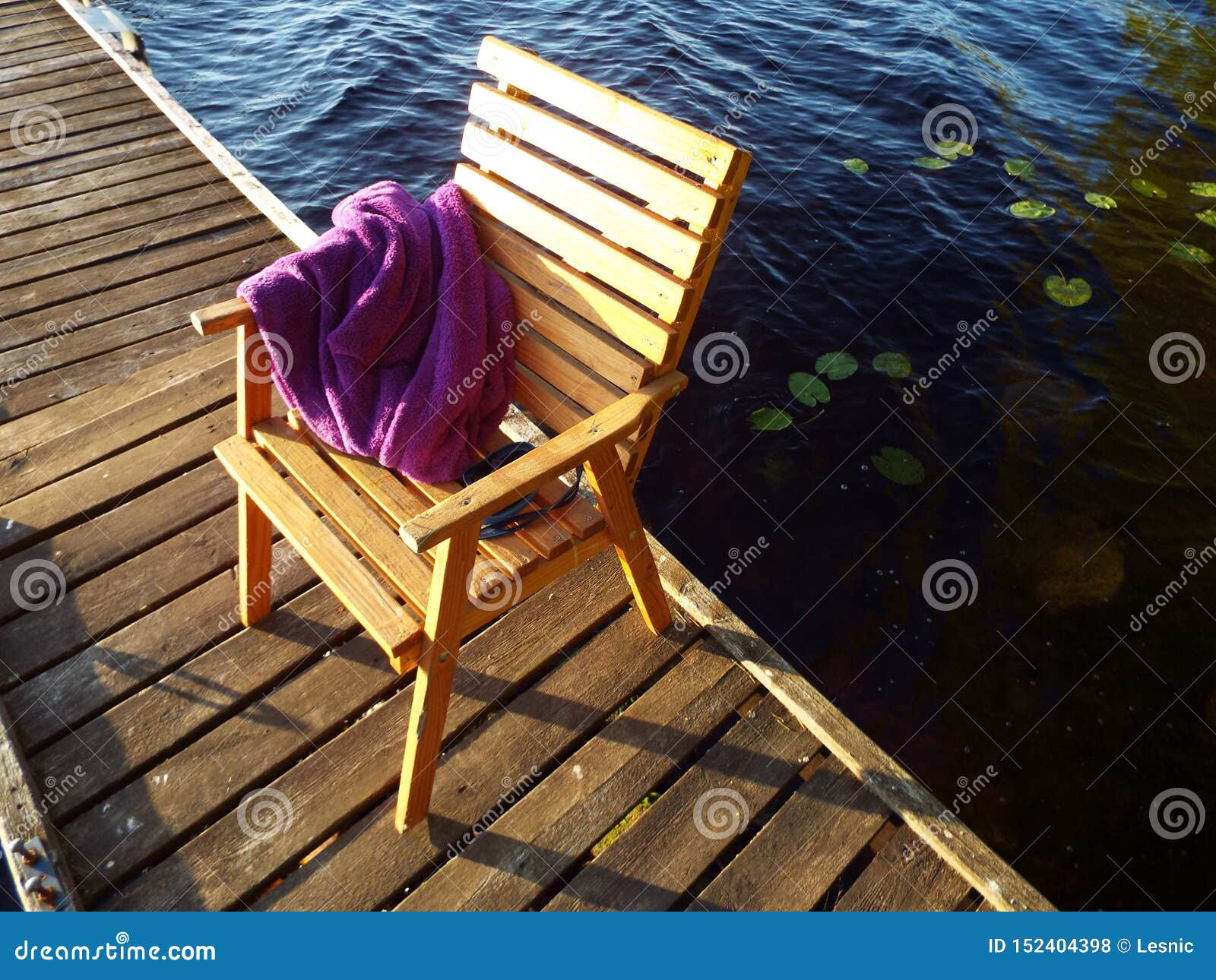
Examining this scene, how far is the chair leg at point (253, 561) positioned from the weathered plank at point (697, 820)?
1.09 m

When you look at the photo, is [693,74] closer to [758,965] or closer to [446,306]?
[446,306]

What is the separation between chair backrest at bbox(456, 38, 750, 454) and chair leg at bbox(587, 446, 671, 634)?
0.26 m

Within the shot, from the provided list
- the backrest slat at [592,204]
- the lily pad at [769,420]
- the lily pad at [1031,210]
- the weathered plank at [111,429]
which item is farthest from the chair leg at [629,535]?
the lily pad at [1031,210]

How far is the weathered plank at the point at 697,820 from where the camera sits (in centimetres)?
189

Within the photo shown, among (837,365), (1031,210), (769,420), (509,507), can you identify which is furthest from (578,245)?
(1031,210)

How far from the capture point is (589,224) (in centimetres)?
218

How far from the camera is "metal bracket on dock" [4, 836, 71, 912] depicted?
171 centimetres

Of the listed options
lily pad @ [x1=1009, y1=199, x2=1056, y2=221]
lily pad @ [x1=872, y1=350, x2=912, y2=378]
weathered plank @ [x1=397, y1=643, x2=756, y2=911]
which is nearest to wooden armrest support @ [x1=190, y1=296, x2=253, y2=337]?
weathered plank @ [x1=397, y1=643, x2=756, y2=911]

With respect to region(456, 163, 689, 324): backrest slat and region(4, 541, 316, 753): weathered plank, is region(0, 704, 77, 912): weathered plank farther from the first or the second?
region(456, 163, 689, 324): backrest slat

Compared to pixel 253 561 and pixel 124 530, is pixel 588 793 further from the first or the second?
pixel 124 530

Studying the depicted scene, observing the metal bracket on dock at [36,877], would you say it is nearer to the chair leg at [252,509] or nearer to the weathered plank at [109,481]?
the chair leg at [252,509]

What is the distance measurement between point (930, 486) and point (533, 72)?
102 inches

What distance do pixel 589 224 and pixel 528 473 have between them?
865mm

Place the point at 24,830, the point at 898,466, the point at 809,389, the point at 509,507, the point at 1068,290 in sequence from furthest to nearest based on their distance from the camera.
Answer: the point at 1068,290 → the point at 809,389 → the point at 898,466 → the point at 509,507 → the point at 24,830
